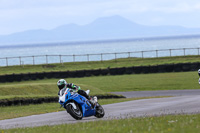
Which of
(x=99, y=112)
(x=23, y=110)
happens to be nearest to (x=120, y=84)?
(x=23, y=110)

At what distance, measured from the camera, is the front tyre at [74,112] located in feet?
46.1

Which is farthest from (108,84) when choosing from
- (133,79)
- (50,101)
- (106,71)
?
(50,101)

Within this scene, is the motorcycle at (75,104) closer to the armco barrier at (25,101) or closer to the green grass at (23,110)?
the green grass at (23,110)

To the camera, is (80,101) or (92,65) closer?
(80,101)

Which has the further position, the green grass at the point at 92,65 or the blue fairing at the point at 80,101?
the green grass at the point at 92,65

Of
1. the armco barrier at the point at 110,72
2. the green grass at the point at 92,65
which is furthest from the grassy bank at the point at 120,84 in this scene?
the green grass at the point at 92,65

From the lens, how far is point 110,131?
9.91 m

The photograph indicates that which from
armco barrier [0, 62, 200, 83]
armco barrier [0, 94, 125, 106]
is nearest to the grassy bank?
armco barrier [0, 62, 200, 83]

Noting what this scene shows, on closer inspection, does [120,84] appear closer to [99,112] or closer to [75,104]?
[99,112]

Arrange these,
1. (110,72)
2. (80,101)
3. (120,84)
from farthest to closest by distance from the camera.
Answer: (110,72)
(120,84)
(80,101)

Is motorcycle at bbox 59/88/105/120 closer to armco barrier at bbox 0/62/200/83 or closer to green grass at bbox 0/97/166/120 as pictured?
green grass at bbox 0/97/166/120

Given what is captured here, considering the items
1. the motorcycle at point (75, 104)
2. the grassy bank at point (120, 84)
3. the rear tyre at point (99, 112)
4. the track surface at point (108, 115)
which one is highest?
the motorcycle at point (75, 104)

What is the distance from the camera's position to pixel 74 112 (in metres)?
14.2

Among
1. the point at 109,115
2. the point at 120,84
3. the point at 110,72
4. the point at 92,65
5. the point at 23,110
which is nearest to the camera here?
the point at 109,115
